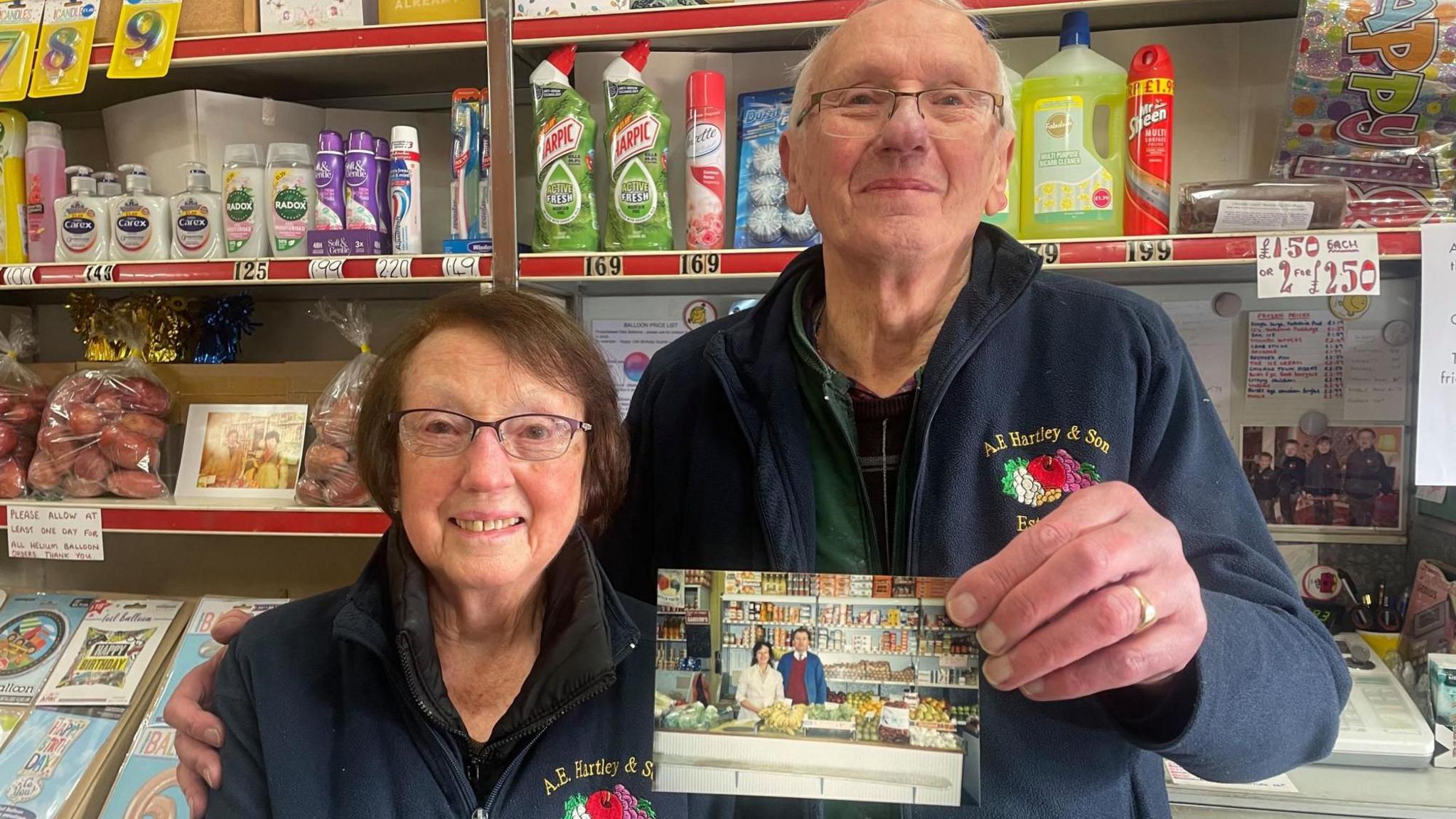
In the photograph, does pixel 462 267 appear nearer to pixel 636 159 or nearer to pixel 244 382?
pixel 636 159

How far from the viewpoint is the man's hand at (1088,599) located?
0.70 meters

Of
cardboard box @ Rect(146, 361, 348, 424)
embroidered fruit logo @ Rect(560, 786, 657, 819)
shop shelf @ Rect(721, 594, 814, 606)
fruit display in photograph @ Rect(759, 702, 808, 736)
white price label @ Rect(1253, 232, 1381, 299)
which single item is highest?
white price label @ Rect(1253, 232, 1381, 299)

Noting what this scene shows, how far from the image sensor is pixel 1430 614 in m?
1.67

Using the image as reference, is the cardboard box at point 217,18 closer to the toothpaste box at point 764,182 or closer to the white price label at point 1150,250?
the toothpaste box at point 764,182

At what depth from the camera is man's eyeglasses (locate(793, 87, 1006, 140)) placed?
1069 mm

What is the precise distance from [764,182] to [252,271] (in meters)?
1.16

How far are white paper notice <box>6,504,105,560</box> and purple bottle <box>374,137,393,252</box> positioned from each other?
3.04 feet

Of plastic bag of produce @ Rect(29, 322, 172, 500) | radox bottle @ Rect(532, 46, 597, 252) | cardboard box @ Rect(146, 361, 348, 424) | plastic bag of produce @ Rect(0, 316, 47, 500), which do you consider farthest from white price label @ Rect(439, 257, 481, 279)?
plastic bag of produce @ Rect(0, 316, 47, 500)

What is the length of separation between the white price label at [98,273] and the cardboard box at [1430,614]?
2.89 metres

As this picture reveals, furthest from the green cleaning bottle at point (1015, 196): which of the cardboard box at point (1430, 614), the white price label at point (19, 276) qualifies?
the white price label at point (19, 276)

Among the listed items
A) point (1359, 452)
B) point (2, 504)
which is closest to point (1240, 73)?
point (1359, 452)

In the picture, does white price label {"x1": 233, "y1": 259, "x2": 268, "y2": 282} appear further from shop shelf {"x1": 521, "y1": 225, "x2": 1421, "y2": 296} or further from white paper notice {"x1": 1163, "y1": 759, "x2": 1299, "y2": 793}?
white paper notice {"x1": 1163, "y1": 759, "x2": 1299, "y2": 793}

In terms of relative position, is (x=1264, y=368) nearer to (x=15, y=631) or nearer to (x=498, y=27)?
(x=498, y=27)

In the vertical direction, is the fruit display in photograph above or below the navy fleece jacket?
below
